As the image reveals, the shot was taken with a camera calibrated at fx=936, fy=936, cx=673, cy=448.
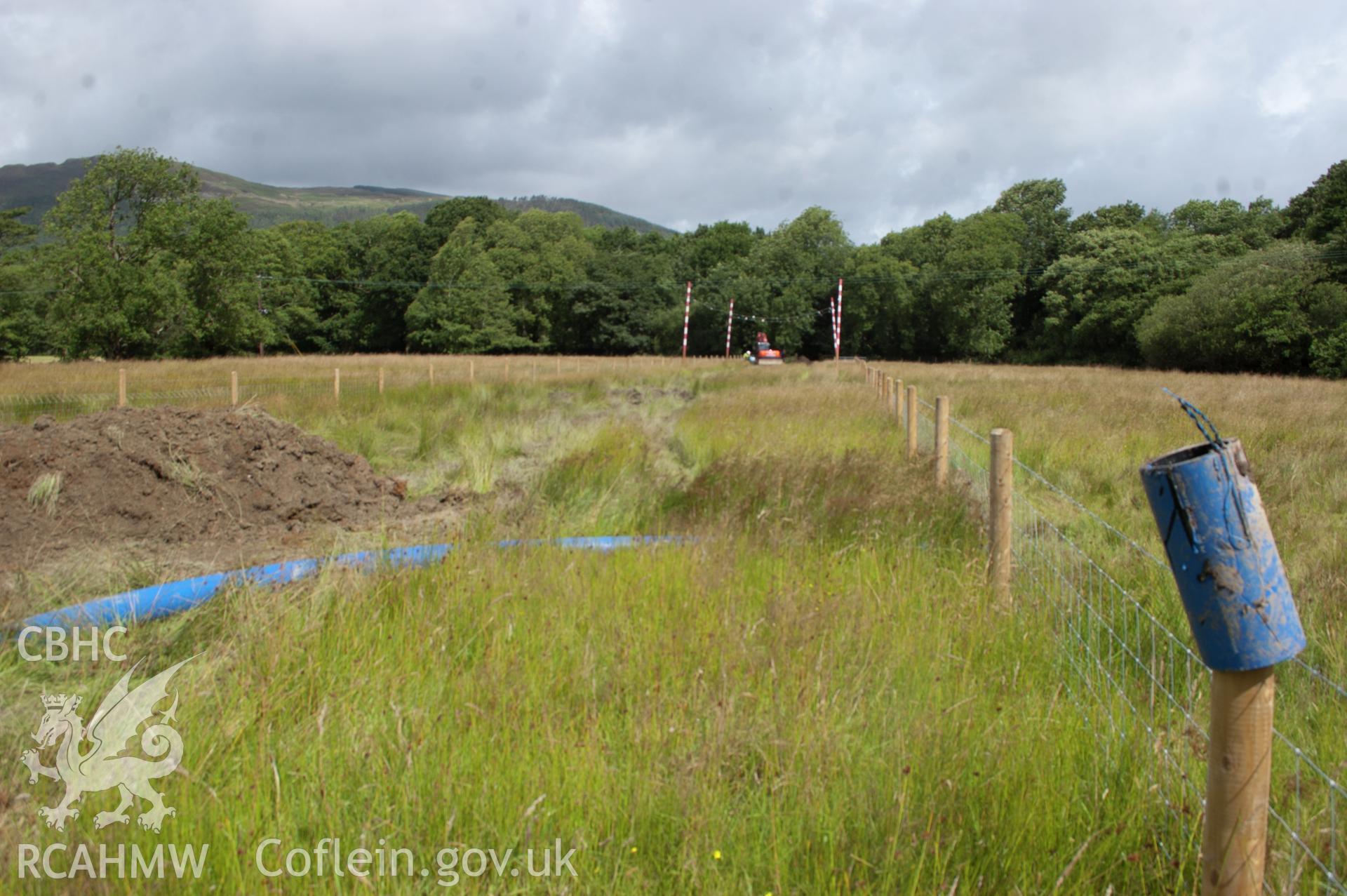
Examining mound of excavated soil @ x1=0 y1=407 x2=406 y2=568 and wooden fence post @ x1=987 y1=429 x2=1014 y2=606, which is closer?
wooden fence post @ x1=987 y1=429 x2=1014 y2=606

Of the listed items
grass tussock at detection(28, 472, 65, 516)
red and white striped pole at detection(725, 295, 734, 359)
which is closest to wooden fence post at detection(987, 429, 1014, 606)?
grass tussock at detection(28, 472, 65, 516)

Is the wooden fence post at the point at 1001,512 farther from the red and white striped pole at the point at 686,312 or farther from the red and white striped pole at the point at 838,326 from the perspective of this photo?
the red and white striped pole at the point at 838,326

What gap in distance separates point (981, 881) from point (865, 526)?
3.42 meters

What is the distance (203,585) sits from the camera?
14.4ft

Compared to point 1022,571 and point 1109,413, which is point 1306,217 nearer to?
point 1109,413

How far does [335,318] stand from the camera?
8538cm

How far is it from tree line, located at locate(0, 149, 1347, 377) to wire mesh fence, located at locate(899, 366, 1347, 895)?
4075 centimetres

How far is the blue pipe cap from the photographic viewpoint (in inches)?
72.1

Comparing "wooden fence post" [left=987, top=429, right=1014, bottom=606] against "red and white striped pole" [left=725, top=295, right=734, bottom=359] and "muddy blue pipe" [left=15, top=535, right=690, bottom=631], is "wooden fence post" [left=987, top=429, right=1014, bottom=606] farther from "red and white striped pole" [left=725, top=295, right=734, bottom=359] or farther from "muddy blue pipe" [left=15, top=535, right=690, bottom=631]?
"red and white striped pole" [left=725, top=295, right=734, bottom=359]

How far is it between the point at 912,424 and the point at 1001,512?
490 cm

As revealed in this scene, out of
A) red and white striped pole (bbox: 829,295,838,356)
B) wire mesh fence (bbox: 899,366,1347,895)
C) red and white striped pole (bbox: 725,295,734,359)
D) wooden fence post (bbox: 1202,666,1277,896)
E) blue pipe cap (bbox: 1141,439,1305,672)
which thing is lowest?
wire mesh fence (bbox: 899,366,1347,895)

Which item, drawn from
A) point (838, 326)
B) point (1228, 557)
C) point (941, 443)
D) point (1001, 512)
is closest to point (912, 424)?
point (941, 443)

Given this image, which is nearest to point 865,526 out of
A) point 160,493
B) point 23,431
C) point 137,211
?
point 160,493

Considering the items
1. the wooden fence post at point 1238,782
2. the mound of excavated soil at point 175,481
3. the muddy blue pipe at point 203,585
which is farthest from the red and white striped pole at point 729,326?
the wooden fence post at point 1238,782
